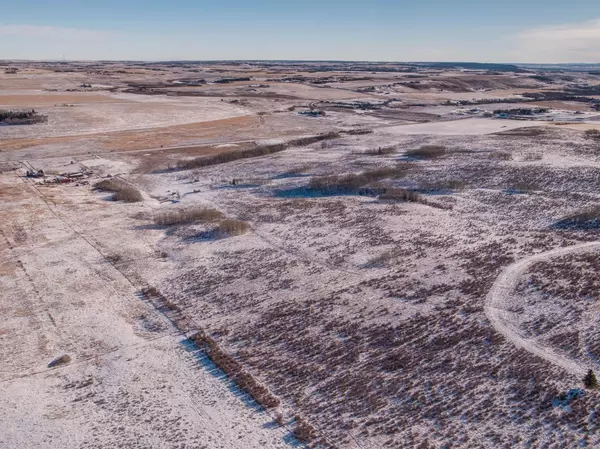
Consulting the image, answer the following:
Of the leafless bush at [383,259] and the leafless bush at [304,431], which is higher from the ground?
the leafless bush at [383,259]

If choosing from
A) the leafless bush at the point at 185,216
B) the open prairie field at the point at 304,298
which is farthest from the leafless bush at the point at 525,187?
the leafless bush at the point at 185,216

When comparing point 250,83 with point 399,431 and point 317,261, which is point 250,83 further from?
point 399,431

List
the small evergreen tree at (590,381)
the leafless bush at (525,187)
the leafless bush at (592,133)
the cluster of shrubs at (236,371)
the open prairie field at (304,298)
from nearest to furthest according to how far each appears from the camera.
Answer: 1. the open prairie field at (304,298)
2. the small evergreen tree at (590,381)
3. the cluster of shrubs at (236,371)
4. the leafless bush at (525,187)
5. the leafless bush at (592,133)

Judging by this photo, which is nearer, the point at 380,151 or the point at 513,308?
the point at 513,308

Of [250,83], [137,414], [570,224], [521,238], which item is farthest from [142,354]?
[250,83]

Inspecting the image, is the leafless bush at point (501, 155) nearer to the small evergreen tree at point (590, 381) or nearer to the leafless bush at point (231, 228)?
the leafless bush at point (231, 228)

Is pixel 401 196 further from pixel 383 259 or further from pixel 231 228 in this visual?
pixel 231 228

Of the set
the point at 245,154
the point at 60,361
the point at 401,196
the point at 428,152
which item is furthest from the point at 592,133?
the point at 60,361
